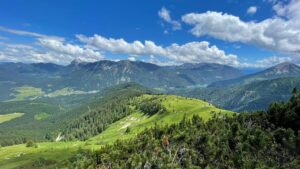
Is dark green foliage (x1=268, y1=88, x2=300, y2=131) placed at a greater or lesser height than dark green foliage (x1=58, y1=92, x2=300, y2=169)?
greater

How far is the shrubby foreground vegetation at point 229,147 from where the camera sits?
357ft

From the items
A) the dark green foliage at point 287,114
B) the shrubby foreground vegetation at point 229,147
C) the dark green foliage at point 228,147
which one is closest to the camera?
the dark green foliage at point 228,147

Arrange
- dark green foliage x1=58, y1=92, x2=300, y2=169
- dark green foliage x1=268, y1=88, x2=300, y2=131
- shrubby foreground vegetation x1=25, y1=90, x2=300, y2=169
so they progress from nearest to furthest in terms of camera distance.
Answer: dark green foliage x1=58, y1=92, x2=300, y2=169 → shrubby foreground vegetation x1=25, y1=90, x2=300, y2=169 → dark green foliage x1=268, y1=88, x2=300, y2=131

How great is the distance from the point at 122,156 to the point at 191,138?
108 feet

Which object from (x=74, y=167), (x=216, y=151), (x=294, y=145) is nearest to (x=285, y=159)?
(x=294, y=145)

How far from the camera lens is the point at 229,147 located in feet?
A: 407

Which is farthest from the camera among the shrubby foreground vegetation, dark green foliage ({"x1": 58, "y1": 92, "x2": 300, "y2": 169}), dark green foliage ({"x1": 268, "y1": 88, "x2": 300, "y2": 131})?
dark green foliage ({"x1": 268, "y1": 88, "x2": 300, "y2": 131})

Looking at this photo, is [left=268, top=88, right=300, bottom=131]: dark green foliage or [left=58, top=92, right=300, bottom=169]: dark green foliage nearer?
[left=58, top=92, right=300, bottom=169]: dark green foliage

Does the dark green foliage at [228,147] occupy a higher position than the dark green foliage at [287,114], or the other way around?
the dark green foliage at [287,114]

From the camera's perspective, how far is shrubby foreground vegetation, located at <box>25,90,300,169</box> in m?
109

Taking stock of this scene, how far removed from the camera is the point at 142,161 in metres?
129

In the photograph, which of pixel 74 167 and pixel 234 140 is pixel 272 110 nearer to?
pixel 234 140

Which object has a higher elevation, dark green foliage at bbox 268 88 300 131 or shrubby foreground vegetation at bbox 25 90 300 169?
dark green foliage at bbox 268 88 300 131

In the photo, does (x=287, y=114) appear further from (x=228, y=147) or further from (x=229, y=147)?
(x=228, y=147)
